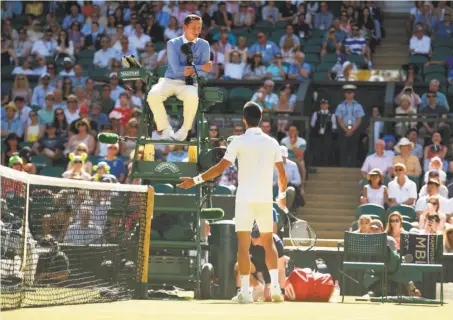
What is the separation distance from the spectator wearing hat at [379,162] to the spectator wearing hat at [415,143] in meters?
0.52

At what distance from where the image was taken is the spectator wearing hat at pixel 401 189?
18000mm

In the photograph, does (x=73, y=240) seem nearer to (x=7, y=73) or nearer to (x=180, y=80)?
(x=180, y=80)

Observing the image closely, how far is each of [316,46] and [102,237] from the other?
12.3 m

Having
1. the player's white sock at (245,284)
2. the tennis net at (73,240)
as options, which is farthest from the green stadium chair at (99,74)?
the player's white sock at (245,284)

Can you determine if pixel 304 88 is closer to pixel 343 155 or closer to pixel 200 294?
pixel 343 155

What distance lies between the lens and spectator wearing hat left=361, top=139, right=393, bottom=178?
19234mm

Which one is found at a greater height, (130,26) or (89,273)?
(130,26)

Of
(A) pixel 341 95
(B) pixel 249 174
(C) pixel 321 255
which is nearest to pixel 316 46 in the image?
(A) pixel 341 95

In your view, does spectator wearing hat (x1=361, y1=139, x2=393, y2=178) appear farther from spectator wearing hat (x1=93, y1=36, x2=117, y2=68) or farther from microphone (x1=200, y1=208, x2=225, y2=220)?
spectator wearing hat (x1=93, y1=36, x2=117, y2=68)

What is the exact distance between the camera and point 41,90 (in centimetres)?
2367

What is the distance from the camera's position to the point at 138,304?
415 inches

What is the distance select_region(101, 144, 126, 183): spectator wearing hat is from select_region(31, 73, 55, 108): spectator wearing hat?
423 centimetres

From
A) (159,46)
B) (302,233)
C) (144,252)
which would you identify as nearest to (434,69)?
(159,46)

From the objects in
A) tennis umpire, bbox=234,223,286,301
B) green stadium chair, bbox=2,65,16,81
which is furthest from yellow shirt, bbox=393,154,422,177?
green stadium chair, bbox=2,65,16,81
